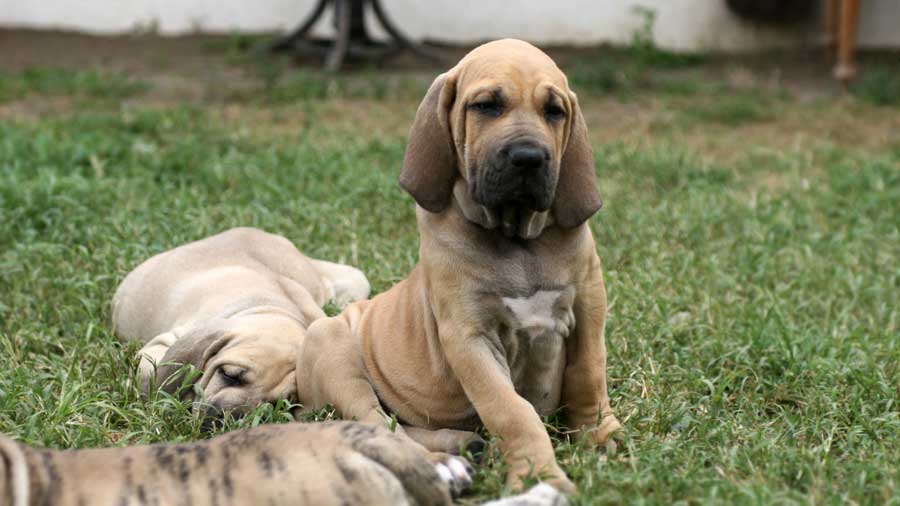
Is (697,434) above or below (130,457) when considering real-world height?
below

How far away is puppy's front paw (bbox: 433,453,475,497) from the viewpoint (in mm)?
4703

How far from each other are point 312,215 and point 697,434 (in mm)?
4032

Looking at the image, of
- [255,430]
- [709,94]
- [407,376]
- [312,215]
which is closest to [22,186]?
[312,215]

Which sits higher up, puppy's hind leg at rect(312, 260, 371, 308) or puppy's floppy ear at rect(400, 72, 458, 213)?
puppy's floppy ear at rect(400, 72, 458, 213)

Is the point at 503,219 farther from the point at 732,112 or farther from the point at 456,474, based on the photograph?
the point at 732,112

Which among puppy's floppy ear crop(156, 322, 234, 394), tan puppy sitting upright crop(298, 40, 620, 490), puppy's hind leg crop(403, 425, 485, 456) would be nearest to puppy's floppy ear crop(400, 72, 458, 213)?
tan puppy sitting upright crop(298, 40, 620, 490)

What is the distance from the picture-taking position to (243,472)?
4227mm

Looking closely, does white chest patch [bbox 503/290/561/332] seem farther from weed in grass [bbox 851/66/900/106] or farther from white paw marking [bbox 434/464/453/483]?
weed in grass [bbox 851/66/900/106]

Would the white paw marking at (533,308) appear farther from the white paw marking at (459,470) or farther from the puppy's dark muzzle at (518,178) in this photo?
the white paw marking at (459,470)

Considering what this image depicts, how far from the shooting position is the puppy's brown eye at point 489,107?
495cm

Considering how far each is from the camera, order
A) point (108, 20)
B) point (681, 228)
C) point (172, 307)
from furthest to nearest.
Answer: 1. point (108, 20)
2. point (681, 228)
3. point (172, 307)

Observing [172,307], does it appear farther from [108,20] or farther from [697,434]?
[108,20]

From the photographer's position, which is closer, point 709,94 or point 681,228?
point 681,228

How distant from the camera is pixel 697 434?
5.34 metres
